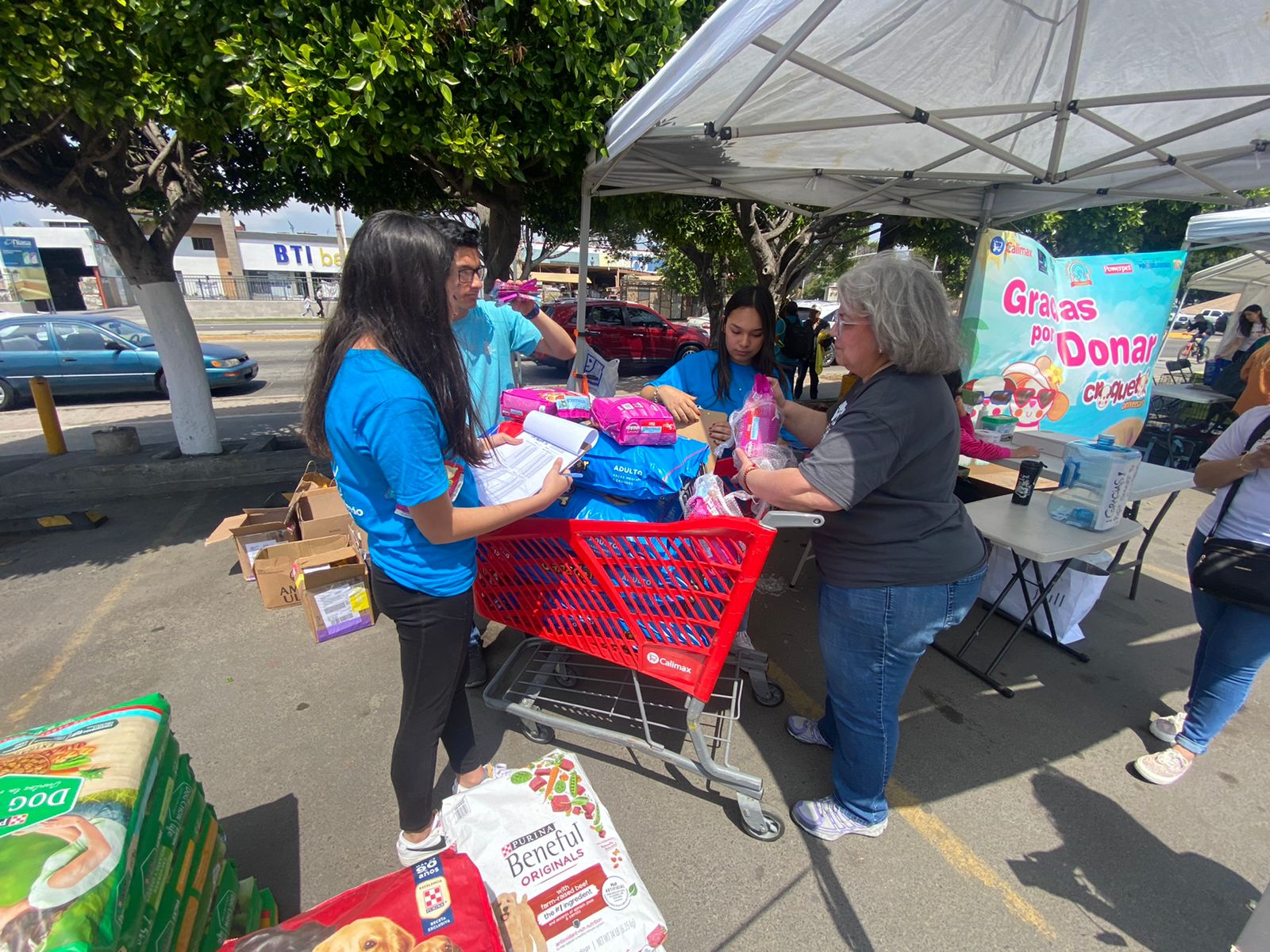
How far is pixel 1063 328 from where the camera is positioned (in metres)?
4.01

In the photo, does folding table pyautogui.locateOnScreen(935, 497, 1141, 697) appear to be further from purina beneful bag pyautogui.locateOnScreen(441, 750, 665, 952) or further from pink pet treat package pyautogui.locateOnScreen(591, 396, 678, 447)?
purina beneful bag pyautogui.locateOnScreen(441, 750, 665, 952)

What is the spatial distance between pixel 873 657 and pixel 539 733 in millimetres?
1479

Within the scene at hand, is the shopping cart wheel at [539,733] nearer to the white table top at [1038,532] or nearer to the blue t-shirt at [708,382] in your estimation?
the blue t-shirt at [708,382]

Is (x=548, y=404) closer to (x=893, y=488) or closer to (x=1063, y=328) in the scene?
(x=893, y=488)

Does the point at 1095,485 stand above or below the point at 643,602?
above

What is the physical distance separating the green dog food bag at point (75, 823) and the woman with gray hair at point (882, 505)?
1618 mm

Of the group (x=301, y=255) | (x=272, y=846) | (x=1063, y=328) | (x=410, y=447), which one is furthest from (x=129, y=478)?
(x=301, y=255)

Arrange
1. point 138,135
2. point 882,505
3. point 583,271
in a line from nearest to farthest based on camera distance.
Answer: point 882,505
point 583,271
point 138,135

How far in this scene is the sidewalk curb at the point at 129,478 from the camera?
16.9 ft

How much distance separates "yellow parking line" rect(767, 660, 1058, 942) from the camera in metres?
1.88

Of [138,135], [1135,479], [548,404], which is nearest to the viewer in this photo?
[548,404]

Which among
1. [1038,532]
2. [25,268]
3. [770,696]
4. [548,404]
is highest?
[25,268]

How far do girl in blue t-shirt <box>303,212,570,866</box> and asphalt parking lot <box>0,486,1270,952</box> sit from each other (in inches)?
34.7

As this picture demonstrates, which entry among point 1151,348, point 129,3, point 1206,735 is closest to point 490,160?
point 129,3
